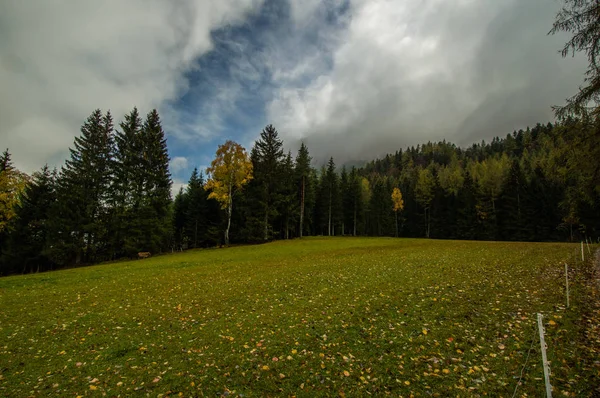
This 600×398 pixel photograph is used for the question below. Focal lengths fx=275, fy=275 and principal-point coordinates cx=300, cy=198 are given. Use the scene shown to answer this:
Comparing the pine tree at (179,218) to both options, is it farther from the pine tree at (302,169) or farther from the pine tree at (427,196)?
the pine tree at (427,196)

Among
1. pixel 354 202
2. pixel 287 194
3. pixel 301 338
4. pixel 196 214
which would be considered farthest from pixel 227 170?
pixel 354 202

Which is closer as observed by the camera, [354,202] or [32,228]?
[32,228]

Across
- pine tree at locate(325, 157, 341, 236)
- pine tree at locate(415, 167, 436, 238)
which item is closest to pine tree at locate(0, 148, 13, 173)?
pine tree at locate(325, 157, 341, 236)

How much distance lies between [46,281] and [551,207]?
2999 inches

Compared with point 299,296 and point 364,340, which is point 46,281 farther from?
point 364,340

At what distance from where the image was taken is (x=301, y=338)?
25.8 ft

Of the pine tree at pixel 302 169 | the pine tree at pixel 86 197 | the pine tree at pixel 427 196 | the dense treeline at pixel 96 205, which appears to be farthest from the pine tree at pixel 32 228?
the pine tree at pixel 427 196

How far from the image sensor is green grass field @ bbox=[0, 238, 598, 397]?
5.77 metres

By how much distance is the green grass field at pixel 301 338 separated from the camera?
5773 millimetres

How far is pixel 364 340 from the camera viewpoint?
7.57 m

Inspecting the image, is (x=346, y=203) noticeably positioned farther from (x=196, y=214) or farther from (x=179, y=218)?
(x=179, y=218)

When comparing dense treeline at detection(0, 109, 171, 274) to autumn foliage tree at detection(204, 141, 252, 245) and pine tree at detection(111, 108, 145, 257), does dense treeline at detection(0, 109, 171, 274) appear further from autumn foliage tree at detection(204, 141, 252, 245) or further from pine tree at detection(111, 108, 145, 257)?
autumn foliage tree at detection(204, 141, 252, 245)

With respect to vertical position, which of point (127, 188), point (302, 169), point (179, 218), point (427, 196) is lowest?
point (179, 218)

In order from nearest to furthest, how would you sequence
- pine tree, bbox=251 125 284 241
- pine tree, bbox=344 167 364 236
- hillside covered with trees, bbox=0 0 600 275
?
1. hillside covered with trees, bbox=0 0 600 275
2. pine tree, bbox=251 125 284 241
3. pine tree, bbox=344 167 364 236
